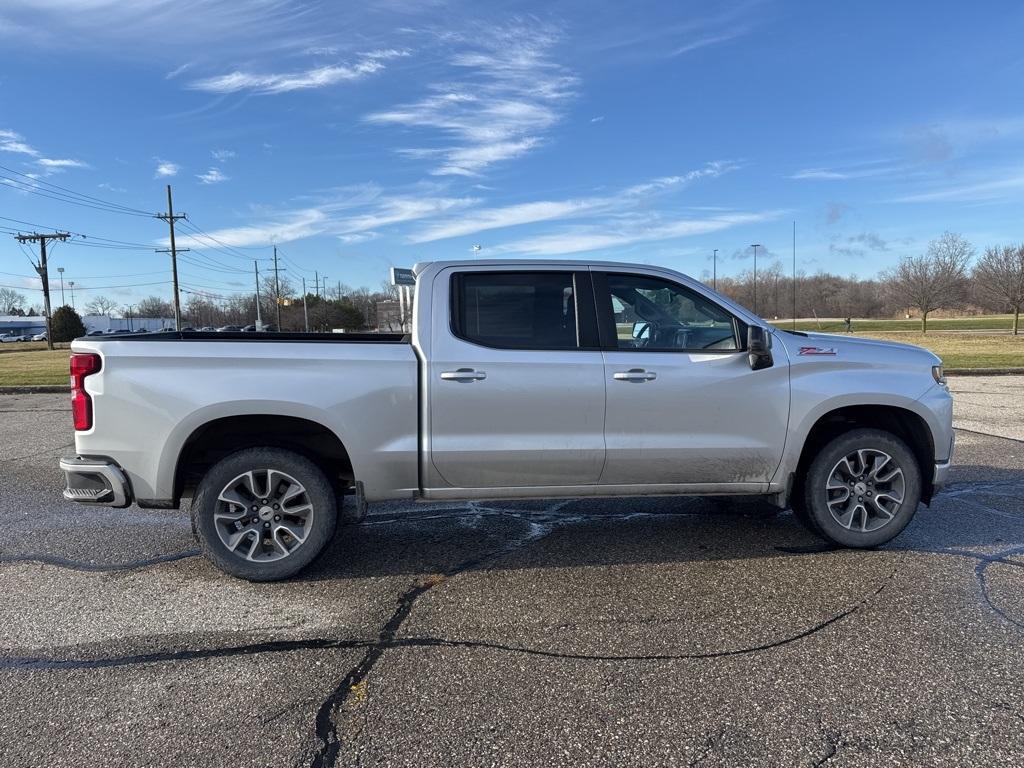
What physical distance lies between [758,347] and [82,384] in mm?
4009

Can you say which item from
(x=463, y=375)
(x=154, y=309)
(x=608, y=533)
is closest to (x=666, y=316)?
(x=463, y=375)

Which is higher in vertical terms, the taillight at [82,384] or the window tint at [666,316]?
the window tint at [666,316]

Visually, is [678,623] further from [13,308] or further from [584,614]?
[13,308]

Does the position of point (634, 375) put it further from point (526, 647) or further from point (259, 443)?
point (259, 443)

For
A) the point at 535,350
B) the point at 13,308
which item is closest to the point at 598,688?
the point at 535,350

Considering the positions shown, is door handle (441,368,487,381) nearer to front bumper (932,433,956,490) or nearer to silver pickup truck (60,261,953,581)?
silver pickup truck (60,261,953,581)

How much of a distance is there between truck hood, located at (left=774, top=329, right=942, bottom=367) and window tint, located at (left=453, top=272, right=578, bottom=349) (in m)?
1.42

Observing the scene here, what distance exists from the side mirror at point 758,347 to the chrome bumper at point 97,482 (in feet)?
12.6

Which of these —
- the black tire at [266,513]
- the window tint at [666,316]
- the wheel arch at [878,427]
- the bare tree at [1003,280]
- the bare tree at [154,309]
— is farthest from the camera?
the bare tree at [154,309]

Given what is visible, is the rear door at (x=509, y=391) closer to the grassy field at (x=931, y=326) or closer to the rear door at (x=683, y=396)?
the rear door at (x=683, y=396)

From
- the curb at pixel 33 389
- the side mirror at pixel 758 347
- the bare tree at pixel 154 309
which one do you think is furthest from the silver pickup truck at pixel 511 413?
the bare tree at pixel 154 309

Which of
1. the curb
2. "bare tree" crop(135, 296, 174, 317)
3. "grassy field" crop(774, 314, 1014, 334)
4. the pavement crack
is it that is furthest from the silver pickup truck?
"bare tree" crop(135, 296, 174, 317)

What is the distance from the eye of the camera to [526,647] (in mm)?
3373

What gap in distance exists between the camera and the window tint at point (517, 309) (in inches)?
172
